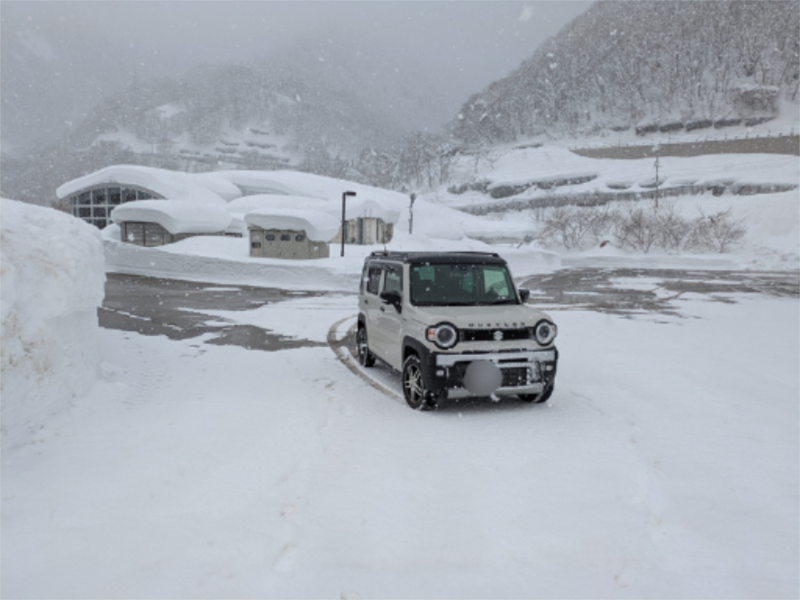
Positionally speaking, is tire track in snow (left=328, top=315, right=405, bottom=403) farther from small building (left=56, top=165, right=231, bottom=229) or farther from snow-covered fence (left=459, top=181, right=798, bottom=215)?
snow-covered fence (left=459, top=181, right=798, bottom=215)

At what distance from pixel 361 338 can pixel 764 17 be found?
18019cm

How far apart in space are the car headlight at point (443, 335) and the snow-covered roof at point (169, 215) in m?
36.5

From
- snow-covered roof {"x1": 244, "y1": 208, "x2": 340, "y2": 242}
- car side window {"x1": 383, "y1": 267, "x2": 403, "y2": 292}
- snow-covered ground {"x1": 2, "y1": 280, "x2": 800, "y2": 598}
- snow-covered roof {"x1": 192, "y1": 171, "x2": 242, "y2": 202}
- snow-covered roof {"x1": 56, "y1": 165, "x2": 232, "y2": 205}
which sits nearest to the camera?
snow-covered ground {"x1": 2, "y1": 280, "x2": 800, "y2": 598}

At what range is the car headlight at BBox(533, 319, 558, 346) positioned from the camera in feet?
21.7

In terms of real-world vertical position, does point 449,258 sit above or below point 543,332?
above

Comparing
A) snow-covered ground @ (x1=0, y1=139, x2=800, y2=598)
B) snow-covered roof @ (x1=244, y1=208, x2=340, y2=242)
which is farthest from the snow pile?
snow-covered roof @ (x1=244, y1=208, x2=340, y2=242)

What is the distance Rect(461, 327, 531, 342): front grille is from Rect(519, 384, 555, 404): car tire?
2.63 feet

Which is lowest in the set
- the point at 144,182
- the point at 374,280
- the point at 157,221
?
the point at 374,280

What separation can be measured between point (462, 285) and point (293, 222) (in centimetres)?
2643

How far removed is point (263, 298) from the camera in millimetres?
20734

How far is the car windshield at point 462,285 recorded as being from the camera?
7344 millimetres

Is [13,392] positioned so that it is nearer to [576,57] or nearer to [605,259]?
[605,259]

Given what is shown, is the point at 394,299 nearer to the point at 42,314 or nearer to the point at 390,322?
the point at 390,322

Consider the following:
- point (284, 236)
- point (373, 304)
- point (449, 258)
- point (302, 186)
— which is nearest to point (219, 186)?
point (302, 186)
